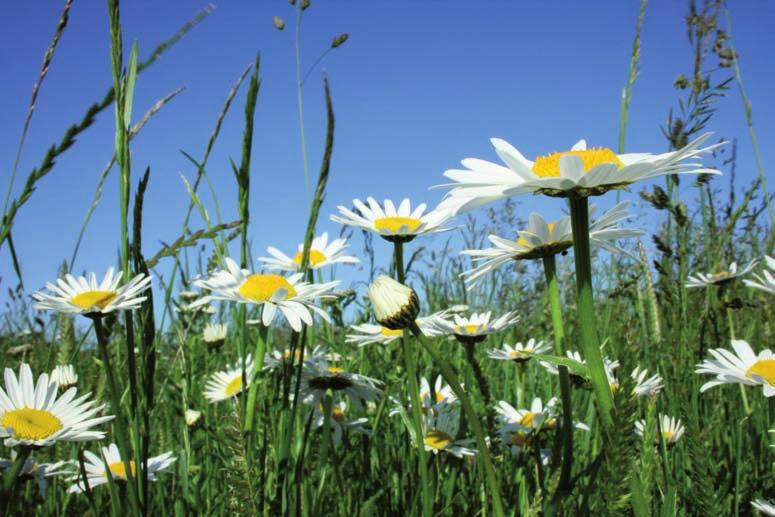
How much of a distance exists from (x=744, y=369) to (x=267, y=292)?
1290 millimetres

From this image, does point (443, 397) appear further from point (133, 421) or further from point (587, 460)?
point (133, 421)

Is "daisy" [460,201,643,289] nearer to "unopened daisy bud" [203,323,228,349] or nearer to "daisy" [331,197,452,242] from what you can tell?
"daisy" [331,197,452,242]

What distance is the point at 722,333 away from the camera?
2953 millimetres

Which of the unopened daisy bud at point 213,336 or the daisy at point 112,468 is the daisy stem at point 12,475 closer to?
the daisy at point 112,468

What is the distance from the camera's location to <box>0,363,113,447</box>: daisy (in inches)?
52.4

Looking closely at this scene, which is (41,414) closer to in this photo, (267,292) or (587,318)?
(267,292)

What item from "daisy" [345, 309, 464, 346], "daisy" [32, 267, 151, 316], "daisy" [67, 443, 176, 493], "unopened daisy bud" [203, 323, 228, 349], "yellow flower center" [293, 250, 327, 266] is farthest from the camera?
"unopened daisy bud" [203, 323, 228, 349]

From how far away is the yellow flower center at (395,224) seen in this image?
6.13 ft

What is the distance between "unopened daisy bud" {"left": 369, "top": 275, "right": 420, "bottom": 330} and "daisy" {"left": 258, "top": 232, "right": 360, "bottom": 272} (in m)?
0.91

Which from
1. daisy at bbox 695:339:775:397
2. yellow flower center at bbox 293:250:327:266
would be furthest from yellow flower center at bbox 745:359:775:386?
yellow flower center at bbox 293:250:327:266

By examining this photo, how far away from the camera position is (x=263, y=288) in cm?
169

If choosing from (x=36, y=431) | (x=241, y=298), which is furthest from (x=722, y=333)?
(x=36, y=431)

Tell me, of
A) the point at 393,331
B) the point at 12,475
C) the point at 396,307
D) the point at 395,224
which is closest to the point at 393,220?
the point at 395,224

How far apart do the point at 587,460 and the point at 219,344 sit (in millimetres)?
2188
